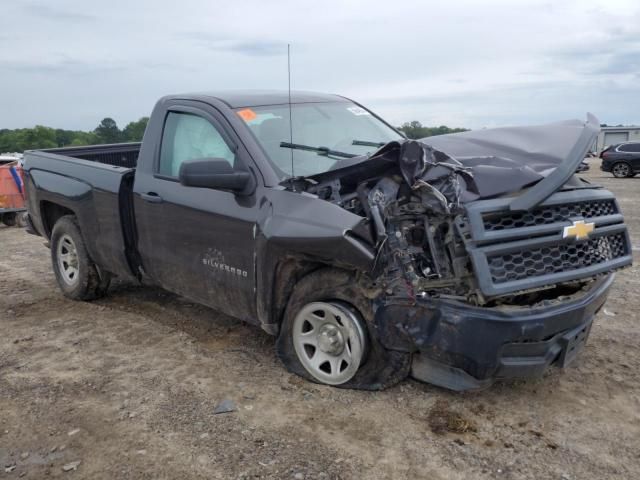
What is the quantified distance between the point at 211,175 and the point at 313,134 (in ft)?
3.26

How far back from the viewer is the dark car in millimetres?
21281

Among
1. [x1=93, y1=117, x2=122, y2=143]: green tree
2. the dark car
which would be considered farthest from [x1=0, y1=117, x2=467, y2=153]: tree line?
the dark car

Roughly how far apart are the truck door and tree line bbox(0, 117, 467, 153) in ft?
1.78

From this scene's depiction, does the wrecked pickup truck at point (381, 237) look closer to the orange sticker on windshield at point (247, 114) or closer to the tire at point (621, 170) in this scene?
the orange sticker on windshield at point (247, 114)

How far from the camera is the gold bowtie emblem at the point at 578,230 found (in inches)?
134

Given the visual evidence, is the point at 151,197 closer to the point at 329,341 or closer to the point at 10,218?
the point at 329,341

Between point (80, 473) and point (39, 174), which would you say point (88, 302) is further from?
point (80, 473)

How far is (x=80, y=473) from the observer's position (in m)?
3.04

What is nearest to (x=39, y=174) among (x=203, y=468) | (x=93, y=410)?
(x=93, y=410)

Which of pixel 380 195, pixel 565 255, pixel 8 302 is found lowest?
pixel 8 302

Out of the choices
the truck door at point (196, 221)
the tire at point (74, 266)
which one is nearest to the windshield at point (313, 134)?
the truck door at point (196, 221)

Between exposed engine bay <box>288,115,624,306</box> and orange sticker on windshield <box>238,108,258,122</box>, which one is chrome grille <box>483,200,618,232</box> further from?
orange sticker on windshield <box>238,108,258,122</box>

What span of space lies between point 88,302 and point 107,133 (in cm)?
572

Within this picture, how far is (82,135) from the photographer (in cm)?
1942
